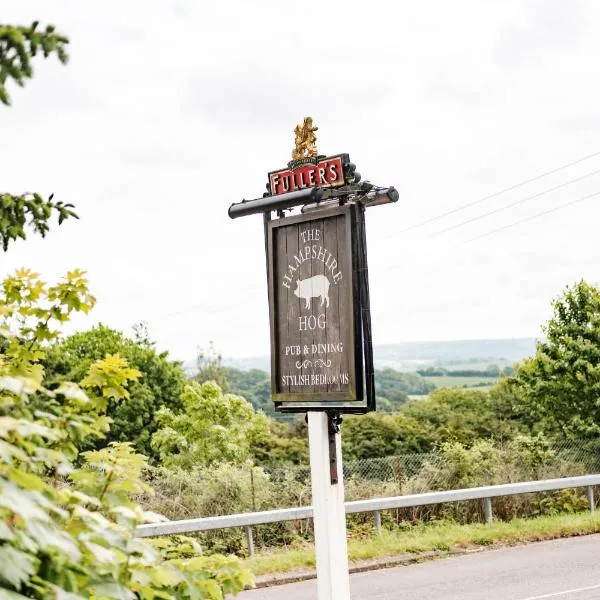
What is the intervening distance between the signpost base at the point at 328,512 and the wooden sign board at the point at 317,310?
21 cm

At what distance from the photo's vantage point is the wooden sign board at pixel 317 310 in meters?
5.71

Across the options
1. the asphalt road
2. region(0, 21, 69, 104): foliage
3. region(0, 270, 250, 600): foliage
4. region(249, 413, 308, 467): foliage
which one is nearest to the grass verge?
the asphalt road

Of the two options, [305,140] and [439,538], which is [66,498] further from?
[439,538]

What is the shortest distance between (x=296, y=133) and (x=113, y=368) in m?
3.50

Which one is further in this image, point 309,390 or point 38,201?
point 309,390

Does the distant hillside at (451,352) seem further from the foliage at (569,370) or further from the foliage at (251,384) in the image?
the foliage at (569,370)

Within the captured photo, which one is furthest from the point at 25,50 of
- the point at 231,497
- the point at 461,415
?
the point at 461,415

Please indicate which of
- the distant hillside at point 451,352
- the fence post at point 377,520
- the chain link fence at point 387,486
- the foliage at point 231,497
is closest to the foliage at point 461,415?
the chain link fence at point 387,486

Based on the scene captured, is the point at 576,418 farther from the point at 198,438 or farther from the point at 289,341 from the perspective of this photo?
the point at 289,341

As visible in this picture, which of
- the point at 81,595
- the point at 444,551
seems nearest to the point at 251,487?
the point at 444,551

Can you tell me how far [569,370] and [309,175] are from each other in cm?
2397

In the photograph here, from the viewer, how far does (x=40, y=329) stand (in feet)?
11.1

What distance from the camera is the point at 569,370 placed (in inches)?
1119

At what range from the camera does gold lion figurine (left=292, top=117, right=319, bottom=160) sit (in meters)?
6.35
